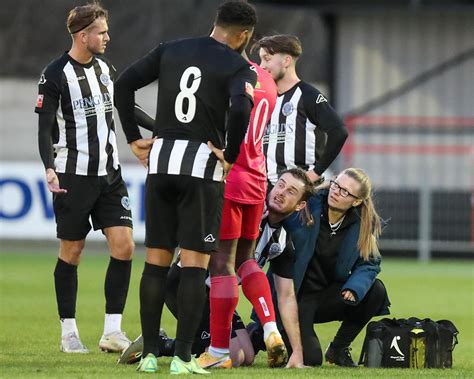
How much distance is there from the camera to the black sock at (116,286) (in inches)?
378

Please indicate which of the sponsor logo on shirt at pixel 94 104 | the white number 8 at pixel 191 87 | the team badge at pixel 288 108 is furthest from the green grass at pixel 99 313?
the team badge at pixel 288 108

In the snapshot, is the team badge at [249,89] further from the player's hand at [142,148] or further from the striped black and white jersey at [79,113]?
the striped black and white jersey at [79,113]

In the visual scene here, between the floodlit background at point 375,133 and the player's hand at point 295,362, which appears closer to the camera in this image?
the player's hand at point 295,362

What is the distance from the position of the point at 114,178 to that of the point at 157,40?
21376 millimetres

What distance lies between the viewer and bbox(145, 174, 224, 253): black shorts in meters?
7.82

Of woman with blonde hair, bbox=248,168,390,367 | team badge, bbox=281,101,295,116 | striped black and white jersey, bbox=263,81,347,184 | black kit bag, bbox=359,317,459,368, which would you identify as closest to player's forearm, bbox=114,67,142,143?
woman with blonde hair, bbox=248,168,390,367

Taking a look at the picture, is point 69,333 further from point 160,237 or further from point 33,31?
point 33,31

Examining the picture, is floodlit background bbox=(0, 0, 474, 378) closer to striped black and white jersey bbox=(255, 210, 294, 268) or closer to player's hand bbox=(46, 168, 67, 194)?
player's hand bbox=(46, 168, 67, 194)

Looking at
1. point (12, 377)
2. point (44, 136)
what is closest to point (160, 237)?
point (12, 377)

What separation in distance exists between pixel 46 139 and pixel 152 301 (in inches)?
74.5

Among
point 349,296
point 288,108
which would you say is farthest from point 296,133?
point 349,296

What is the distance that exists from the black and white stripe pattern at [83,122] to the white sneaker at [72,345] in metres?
1.07

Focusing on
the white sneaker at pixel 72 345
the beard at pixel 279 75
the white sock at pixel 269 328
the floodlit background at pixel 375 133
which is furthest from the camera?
the floodlit background at pixel 375 133

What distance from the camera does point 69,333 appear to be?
9.45 m
